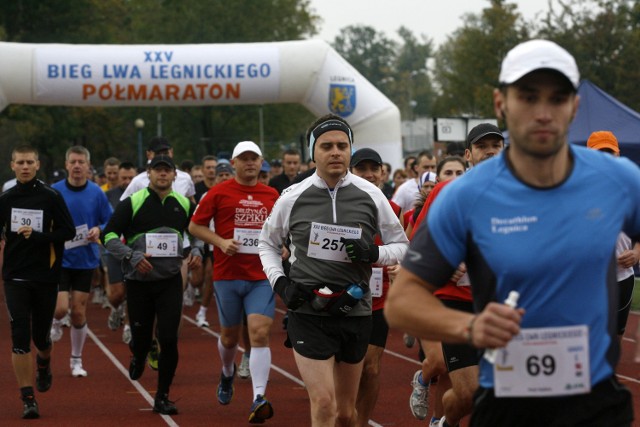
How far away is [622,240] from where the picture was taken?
9.30 meters

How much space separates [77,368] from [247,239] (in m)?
3.34

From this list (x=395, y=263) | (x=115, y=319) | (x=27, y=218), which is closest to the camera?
(x=395, y=263)

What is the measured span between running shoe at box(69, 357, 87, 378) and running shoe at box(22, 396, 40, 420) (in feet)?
8.43

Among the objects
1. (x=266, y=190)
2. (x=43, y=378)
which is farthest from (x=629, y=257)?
(x=43, y=378)

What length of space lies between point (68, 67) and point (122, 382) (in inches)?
413

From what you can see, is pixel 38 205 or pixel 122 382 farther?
pixel 122 382

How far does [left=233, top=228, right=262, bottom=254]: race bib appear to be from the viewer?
35.1ft

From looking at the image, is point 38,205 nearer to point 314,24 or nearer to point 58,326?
point 58,326

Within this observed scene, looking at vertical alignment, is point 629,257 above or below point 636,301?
above

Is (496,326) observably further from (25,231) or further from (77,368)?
(77,368)

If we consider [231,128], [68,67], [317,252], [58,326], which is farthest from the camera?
[231,128]


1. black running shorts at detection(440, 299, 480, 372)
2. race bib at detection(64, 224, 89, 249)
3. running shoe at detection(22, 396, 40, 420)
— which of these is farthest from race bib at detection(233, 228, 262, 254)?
black running shorts at detection(440, 299, 480, 372)

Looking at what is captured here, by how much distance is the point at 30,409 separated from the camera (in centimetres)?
1051

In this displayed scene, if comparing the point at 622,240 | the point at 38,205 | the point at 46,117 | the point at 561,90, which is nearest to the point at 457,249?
the point at 561,90
